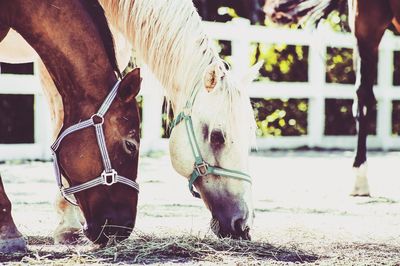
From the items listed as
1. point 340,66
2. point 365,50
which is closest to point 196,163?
point 365,50

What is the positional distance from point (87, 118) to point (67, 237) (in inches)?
34.6

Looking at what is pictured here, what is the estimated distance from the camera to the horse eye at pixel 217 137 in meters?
3.76

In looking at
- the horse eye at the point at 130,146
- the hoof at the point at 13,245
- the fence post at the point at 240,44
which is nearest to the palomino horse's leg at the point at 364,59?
the horse eye at the point at 130,146

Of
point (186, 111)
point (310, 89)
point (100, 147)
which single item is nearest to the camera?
point (100, 147)

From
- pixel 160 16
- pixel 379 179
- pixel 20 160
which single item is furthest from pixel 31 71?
pixel 160 16

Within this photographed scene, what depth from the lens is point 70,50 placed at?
11.9ft

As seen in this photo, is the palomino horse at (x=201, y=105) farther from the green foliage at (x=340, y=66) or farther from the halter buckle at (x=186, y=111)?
the green foliage at (x=340, y=66)

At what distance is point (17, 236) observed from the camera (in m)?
3.62

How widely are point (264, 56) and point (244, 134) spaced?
27.4 ft

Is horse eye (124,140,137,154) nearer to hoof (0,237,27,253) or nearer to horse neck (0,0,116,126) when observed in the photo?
horse neck (0,0,116,126)

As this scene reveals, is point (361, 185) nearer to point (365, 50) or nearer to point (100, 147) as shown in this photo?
point (365, 50)

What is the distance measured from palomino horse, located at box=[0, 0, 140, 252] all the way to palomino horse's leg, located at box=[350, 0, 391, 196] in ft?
10.8

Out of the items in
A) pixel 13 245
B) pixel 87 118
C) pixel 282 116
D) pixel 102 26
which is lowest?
pixel 13 245

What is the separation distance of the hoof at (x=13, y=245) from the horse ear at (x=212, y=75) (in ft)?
3.30
